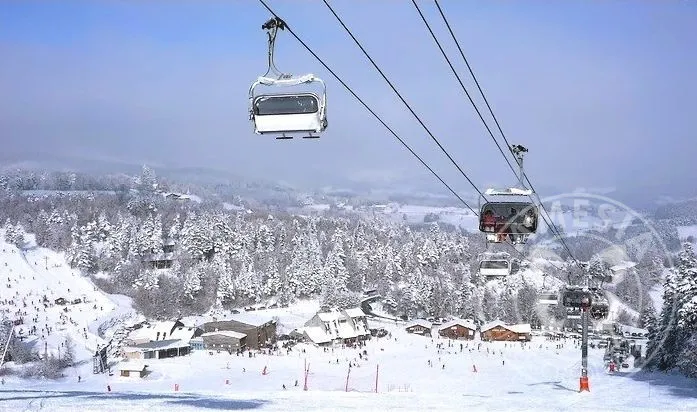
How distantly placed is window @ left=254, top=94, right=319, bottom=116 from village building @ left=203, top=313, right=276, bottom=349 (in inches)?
2352

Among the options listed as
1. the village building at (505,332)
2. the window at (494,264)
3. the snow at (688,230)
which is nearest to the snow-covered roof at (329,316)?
the village building at (505,332)

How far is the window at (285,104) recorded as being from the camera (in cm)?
756

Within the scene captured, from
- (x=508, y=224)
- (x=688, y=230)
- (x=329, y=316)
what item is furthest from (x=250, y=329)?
(x=688, y=230)

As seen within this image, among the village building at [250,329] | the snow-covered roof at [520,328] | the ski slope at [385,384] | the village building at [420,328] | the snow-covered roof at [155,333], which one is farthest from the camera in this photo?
the village building at [420,328]

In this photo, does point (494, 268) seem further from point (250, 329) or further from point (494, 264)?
point (250, 329)

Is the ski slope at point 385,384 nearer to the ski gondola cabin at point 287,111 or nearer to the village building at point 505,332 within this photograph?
the village building at point 505,332

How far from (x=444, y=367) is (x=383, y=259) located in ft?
242

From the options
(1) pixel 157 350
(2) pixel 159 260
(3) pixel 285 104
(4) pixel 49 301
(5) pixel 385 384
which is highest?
(2) pixel 159 260

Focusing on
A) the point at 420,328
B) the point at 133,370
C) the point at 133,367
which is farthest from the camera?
the point at 420,328

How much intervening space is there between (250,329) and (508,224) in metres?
52.0

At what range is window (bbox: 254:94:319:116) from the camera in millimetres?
7559

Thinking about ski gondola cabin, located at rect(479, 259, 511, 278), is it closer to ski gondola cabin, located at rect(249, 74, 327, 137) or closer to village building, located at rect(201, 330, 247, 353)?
ski gondola cabin, located at rect(249, 74, 327, 137)

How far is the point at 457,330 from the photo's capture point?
74.9 m

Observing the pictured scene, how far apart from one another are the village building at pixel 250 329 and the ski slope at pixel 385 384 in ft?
15.5
